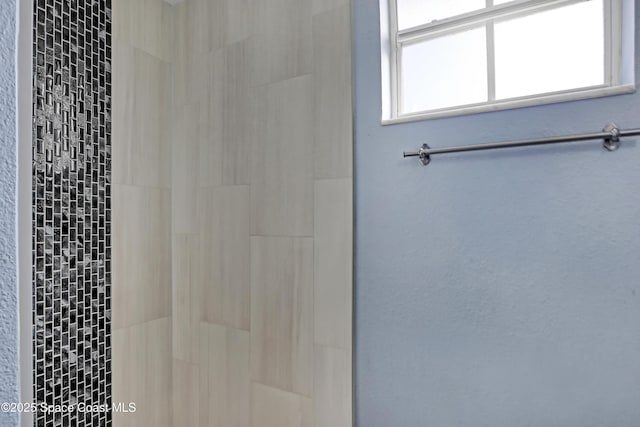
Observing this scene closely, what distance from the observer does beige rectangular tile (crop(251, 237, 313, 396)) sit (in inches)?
61.2

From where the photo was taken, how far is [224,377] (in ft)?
5.94

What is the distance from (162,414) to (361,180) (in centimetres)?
150

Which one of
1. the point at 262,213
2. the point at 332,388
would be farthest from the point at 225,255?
the point at 332,388

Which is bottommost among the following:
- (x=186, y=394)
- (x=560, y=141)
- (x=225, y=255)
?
(x=186, y=394)

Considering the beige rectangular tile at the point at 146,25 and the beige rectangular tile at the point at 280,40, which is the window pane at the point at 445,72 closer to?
the beige rectangular tile at the point at 280,40

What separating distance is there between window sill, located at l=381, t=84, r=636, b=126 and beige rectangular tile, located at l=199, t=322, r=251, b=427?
114 cm

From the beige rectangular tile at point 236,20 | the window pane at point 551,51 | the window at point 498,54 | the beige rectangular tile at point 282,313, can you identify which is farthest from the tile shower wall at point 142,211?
the window pane at point 551,51

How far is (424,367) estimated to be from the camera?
52.0 inches

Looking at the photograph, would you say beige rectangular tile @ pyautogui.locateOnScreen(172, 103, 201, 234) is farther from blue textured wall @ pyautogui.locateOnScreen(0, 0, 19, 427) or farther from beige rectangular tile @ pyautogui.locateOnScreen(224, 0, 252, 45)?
blue textured wall @ pyautogui.locateOnScreen(0, 0, 19, 427)

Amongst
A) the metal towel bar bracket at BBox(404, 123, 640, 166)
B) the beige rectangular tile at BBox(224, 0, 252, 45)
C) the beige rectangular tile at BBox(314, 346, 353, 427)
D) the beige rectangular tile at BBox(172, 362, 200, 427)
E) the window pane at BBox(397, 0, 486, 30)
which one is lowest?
the beige rectangular tile at BBox(172, 362, 200, 427)

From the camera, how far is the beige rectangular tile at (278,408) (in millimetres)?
1552

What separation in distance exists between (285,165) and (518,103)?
2.85ft

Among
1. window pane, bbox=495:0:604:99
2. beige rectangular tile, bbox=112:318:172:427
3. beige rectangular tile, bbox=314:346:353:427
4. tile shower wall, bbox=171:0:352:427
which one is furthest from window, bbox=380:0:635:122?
beige rectangular tile, bbox=112:318:172:427

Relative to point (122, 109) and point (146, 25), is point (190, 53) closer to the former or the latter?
point (146, 25)
